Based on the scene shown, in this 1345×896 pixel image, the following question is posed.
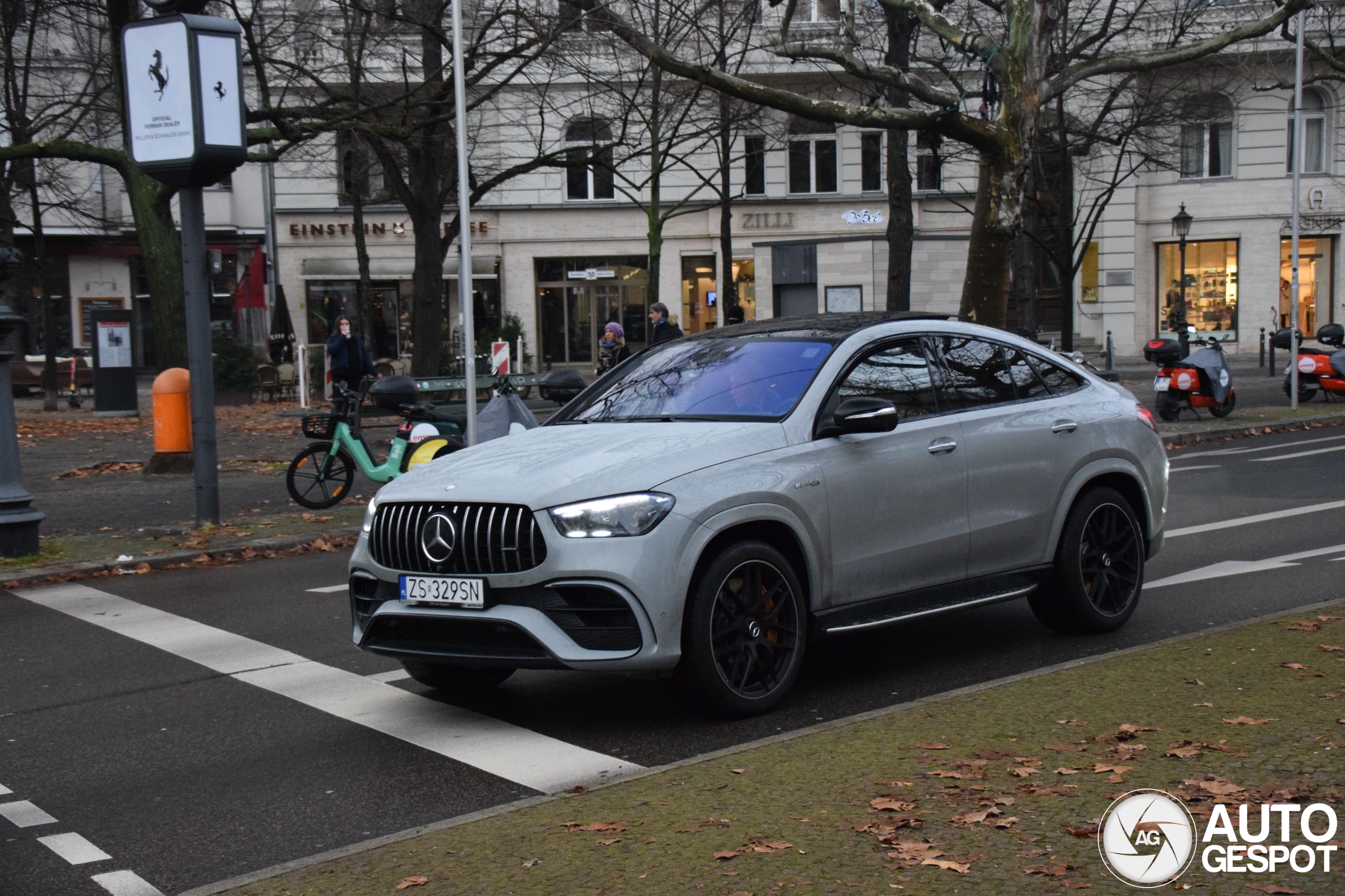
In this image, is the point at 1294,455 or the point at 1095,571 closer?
the point at 1095,571

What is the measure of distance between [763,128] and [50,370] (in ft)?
56.0

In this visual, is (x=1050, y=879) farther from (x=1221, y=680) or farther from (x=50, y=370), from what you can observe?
(x=50, y=370)

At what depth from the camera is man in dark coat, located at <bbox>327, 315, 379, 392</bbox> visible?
21.1 metres

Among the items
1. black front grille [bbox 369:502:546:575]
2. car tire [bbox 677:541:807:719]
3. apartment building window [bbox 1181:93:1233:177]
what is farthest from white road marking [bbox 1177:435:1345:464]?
apartment building window [bbox 1181:93:1233:177]

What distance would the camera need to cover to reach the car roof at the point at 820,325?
7.25 metres

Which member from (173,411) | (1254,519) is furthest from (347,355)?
(1254,519)

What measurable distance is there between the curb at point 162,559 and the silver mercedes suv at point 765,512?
5.20 meters

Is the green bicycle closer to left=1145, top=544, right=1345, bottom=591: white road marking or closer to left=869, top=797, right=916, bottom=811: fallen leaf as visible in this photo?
left=1145, top=544, right=1345, bottom=591: white road marking

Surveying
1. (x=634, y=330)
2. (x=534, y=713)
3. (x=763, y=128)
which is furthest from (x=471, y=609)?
(x=634, y=330)

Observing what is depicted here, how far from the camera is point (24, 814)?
536 cm

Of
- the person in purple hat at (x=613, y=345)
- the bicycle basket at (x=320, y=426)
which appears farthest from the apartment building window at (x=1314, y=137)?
the bicycle basket at (x=320, y=426)

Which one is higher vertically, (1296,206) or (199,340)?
(1296,206)

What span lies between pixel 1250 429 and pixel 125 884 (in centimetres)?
1935

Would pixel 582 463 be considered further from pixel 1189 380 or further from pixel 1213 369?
pixel 1213 369
